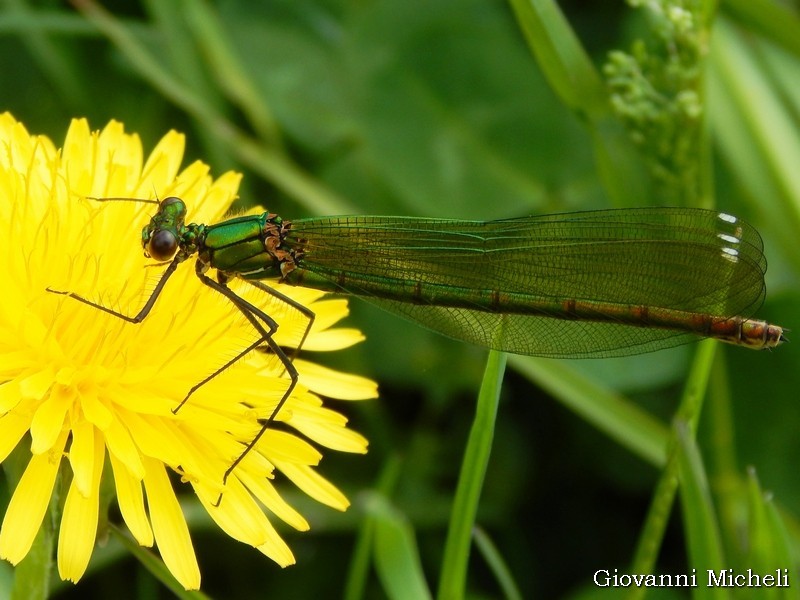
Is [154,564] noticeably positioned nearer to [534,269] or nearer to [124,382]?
[124,382]

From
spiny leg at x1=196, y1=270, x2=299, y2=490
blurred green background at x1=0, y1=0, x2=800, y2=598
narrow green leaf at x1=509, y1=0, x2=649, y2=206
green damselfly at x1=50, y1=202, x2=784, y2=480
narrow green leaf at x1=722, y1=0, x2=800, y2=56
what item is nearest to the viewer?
spiny leg at x1=196, y1=270, x2=299, y2=490

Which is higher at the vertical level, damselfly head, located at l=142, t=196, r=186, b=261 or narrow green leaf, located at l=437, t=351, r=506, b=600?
damselfly head, located at l=142, t=196, r=186, b=261

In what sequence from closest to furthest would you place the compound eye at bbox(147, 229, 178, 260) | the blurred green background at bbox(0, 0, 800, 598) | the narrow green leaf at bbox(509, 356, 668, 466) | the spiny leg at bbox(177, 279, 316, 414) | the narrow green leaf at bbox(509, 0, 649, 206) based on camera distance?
the spiny leg at bbox(177, 279, 316, 414)
the compound eye at bbox(147, 229, 178, 260)
the narrow green leaf at bbox(509, 0, 649, 206)
the narrow green leaf at bbox(509, 356, 668, 466)
the blurred green background at bbox(0, 0, 800, 598)

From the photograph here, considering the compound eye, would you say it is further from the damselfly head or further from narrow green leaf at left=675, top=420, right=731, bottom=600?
narrow green leaf at left=675, top=420, right=731, bottom=600

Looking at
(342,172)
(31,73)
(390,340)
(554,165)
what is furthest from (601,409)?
(31,73)

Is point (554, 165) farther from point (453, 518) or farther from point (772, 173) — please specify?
point (453, 518)

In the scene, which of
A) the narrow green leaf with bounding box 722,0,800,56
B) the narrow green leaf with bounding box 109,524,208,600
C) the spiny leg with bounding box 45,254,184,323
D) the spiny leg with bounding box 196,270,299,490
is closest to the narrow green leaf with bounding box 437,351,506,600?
the spiny leg with bounding box 196,270,299,490

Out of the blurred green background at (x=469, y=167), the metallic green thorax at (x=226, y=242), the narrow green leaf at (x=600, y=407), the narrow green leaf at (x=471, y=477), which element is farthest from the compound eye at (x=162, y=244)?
the narrow green leaf at (x=600, y=407)

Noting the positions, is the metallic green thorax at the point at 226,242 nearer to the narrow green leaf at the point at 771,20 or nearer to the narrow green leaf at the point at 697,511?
the narrow green leaf at the point at 697,511
